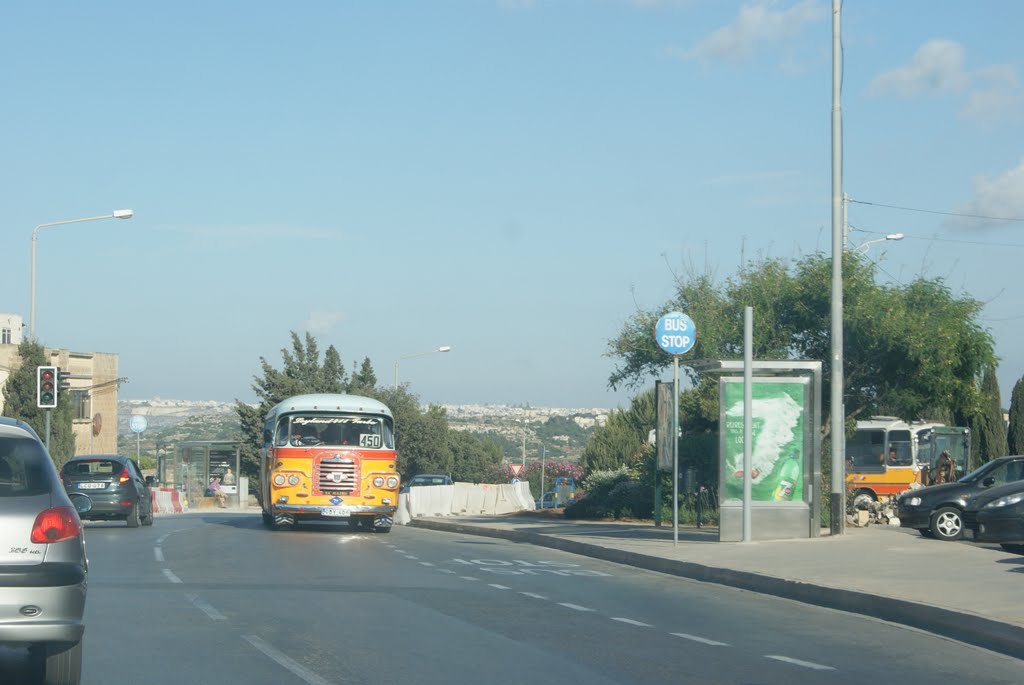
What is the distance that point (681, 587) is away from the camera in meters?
16.4

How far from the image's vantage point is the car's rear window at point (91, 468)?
95.8 feet

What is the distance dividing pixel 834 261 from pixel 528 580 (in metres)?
8.67

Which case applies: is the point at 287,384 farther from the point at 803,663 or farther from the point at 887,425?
the point at 803,663

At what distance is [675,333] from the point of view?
21031 mm

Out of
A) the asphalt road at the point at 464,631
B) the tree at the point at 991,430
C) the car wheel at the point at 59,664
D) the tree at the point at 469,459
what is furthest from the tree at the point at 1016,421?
the car wheel at the point at 59,664

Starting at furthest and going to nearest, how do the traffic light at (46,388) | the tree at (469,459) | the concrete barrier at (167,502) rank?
the tree at (469,459) → the concrete barrier at (167,502) → the traffic light at (46,388)

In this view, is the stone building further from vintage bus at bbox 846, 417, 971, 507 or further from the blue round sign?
the blue round sign

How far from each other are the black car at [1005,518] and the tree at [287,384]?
7137 centimetres

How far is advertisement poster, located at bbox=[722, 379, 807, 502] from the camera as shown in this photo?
21594 mm

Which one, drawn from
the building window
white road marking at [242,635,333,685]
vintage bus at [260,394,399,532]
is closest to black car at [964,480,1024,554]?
white road marking at [242,635,333,685]

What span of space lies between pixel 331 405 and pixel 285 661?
18.6m

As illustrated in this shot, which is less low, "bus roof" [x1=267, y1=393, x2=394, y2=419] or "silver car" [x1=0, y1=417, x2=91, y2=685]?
"bus roof" [x1=267, y1=393, x2=394, y2=419]

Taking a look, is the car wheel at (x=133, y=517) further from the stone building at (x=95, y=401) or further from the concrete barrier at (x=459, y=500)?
the stone building at (x=95, y=401)

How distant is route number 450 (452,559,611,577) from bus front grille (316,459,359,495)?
766cm
